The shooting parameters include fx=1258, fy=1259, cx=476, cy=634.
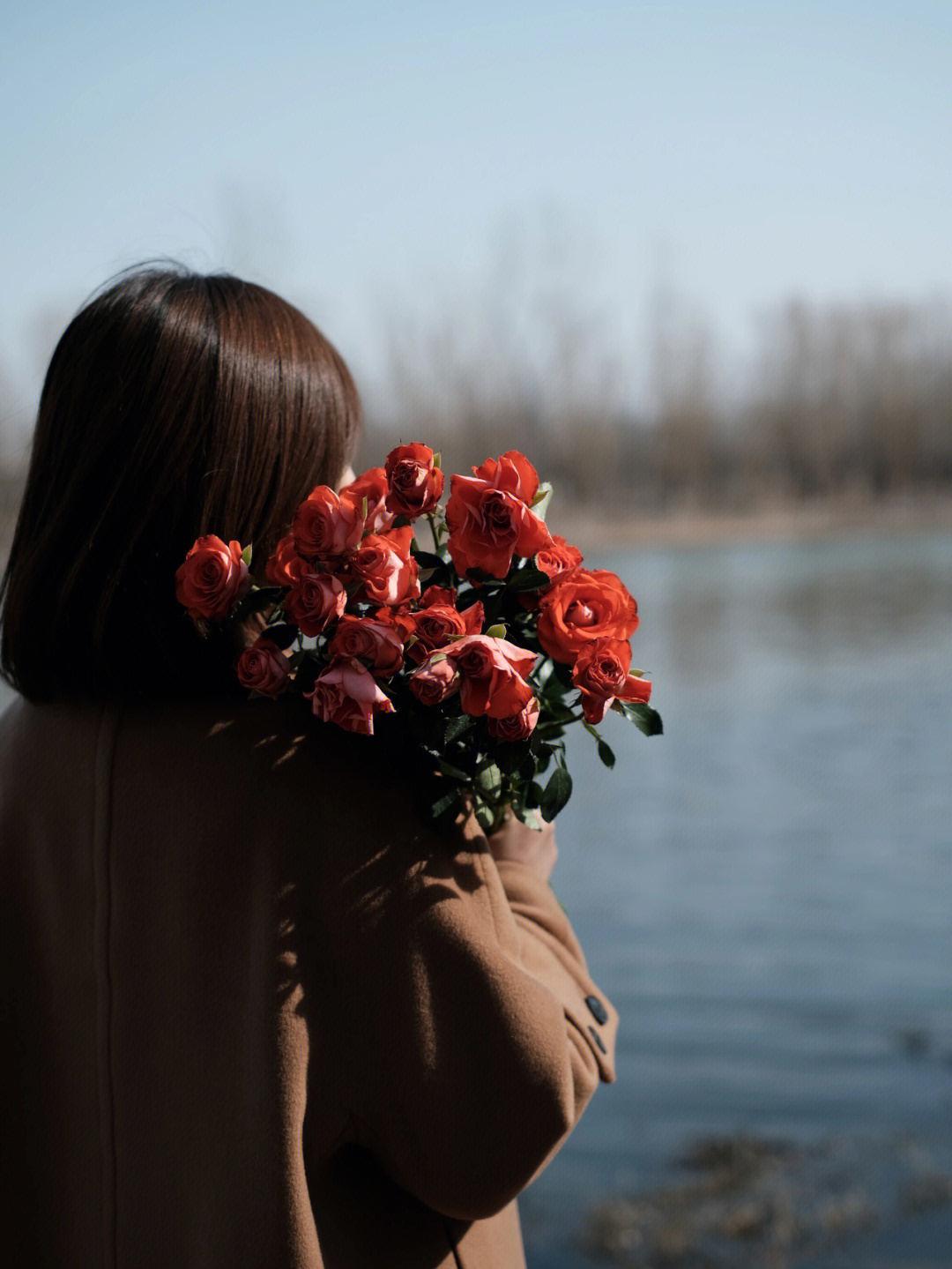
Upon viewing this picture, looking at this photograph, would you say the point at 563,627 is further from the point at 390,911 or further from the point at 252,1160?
the point at 252,1160

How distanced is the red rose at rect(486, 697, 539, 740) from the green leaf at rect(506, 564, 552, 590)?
13 centimetres

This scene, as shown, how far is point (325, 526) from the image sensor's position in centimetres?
114

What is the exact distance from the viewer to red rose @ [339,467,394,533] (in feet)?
3.92

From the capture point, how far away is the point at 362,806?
3.94 feet

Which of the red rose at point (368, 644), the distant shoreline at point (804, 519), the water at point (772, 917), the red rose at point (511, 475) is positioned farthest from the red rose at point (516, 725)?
the distant shoreline at point (804, 519)

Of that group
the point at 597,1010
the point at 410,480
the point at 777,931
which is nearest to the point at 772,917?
the point at 777,931

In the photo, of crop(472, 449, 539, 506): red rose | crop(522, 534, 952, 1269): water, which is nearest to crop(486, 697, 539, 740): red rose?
crop(472, 449, 539, 506): red rose

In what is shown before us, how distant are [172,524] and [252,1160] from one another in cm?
61

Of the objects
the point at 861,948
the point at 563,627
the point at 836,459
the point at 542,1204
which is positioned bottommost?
the point at 836,459

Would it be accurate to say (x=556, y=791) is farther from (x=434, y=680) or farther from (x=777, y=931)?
(x=777, y=931)

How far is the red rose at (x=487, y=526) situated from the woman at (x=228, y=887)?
16 cm

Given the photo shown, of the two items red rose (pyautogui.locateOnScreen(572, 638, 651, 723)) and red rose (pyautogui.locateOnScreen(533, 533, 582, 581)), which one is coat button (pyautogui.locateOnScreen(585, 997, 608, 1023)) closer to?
red rose (pyautogui.locateOnScreen(572, 638, 651, 723))

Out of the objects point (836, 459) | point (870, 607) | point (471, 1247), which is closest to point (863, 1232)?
point (471, 1247)

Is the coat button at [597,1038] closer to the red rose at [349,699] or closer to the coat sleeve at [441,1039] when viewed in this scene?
the coat sleeve at [441,1039]
